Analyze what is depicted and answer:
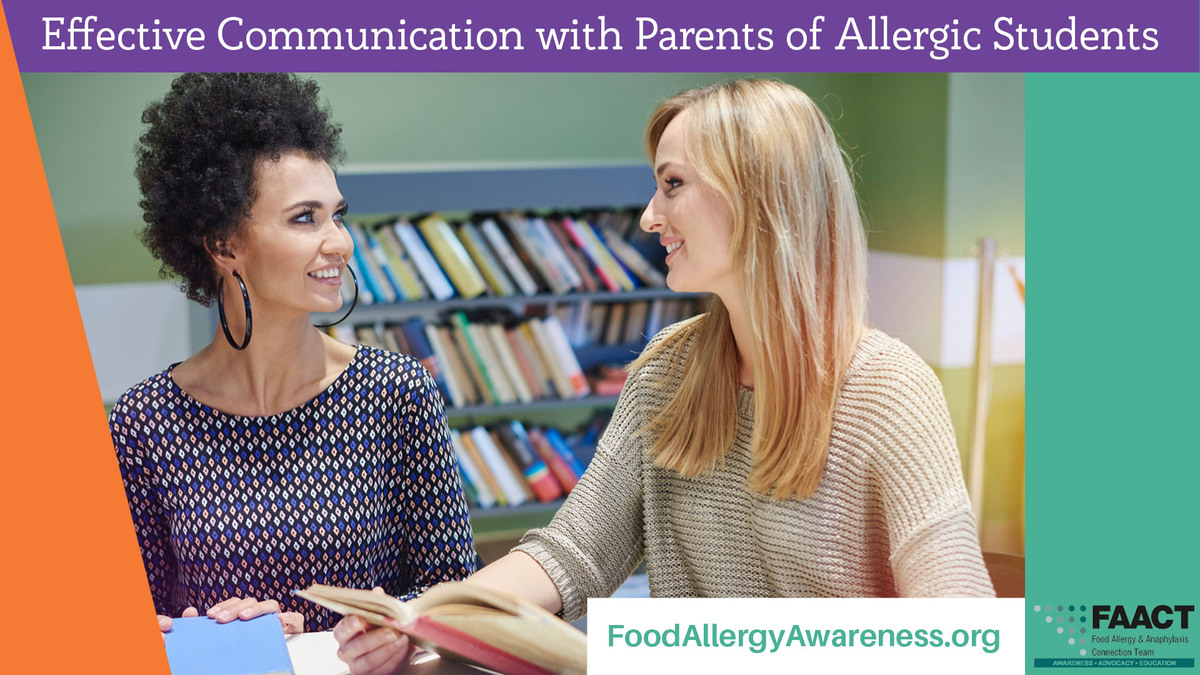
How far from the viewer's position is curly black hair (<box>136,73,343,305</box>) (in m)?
1.51

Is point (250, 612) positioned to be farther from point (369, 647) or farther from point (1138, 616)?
point (1138, 616)

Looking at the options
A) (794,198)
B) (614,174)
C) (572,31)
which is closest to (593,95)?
(614,174)

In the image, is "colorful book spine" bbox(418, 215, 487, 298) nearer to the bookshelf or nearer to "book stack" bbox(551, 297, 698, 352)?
the bookshelf

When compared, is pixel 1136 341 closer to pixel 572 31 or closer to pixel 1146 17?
pixel 1146 17

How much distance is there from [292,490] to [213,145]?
0.50m

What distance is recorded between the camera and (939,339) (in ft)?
12.5

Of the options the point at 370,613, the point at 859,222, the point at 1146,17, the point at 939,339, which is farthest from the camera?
the point at 939,339

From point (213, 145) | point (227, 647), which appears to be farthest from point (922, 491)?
point (213, 145)

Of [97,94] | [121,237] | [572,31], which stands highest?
[97,94]

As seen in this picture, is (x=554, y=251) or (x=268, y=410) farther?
(x=554, y=251)

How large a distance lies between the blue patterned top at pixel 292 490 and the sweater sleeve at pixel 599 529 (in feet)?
0.72

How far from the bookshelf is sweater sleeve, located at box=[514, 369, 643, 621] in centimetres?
162

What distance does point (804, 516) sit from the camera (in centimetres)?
137

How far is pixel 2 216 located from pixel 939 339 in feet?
10.1
